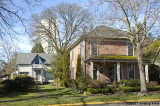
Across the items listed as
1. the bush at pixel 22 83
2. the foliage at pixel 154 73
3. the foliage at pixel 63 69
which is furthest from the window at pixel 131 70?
the bush at pixel 22 83

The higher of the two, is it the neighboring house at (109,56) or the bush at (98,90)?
the neighboring house at (109,56)

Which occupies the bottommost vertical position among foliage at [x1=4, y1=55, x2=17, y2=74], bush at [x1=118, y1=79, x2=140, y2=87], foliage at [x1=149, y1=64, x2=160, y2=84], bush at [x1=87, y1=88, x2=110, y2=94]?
bush at [x1=87, y1=88, x2=110, y2=94]

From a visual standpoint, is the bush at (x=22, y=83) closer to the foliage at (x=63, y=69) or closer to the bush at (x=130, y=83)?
the foliage at (x=63, y=69)

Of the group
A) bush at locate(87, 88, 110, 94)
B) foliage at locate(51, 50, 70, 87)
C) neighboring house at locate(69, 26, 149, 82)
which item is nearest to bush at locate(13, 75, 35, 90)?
foliage at locate(51, 50, 70, 87)

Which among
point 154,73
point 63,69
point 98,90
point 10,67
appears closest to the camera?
point 98,90

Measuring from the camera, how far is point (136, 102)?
39.0 feet

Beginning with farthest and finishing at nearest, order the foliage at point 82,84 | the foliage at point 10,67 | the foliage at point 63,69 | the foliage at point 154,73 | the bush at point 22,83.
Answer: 1. the foliage at point 10,67
2. the foliage at point 63,69
3. the foliage at point 154,73
4. the bush at point 22,83
5. the foliage at point 82,84

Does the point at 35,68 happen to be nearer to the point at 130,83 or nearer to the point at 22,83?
the point at 22,83

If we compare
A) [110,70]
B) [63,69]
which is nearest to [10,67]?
[63,69]

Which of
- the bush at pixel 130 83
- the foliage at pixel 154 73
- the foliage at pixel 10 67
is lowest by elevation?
the bush at pixel 130 83

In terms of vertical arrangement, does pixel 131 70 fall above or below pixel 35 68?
below

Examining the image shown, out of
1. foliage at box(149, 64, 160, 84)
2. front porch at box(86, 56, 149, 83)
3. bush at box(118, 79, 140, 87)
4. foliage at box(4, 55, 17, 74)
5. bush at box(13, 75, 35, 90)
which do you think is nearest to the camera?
bush at box(118, 79, 140, 87)

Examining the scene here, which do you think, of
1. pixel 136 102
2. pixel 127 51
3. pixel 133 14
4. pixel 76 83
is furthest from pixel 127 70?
pixel 136 102

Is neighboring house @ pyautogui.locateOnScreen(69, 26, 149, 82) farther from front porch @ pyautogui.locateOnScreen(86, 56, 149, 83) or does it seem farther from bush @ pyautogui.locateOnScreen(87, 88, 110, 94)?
bush @ pyautogui.locateOnScreen(87, 88, 110, 94)
